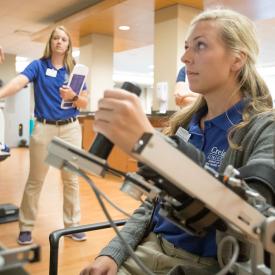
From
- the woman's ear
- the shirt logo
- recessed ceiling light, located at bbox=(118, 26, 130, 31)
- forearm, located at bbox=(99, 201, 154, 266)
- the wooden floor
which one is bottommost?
the wooden floor

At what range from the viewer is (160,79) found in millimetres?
4711

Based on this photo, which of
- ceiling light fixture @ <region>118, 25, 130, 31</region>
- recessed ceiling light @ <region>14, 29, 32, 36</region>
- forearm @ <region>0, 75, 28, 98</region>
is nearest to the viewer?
forearm @ <region>0, 75, 28, 98</region>

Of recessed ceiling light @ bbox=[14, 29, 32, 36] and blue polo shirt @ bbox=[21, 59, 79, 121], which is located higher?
recessed ceiling light @ bbox=[14, 29, 32, 36]

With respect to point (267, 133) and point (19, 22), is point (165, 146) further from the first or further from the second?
point (19, 22)

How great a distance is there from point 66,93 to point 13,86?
0.34 meters

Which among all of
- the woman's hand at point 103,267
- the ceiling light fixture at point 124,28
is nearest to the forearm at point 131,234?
the woman's hand at point 103,267

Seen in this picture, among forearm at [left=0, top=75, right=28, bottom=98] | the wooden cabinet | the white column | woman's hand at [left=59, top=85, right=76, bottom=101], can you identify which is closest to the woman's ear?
woman's hand at [left=59, top=85, right=76, bottom=101]

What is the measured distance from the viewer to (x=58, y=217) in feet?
9.94

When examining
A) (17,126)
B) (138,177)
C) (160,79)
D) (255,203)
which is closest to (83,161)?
(138,177)

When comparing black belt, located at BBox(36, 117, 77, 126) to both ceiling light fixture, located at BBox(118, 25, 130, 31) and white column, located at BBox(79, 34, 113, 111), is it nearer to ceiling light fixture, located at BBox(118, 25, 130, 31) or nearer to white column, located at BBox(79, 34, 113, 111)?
ceiling light fixture, located at BBox(118, 25, 130, 31)

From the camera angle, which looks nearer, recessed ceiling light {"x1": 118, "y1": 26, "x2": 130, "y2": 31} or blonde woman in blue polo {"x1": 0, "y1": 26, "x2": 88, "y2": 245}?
blonde woman in blue polo {"x1": 0, "y1": 26, "x2": 88, "y2": 245}

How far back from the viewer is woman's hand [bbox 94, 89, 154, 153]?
0.49 metres

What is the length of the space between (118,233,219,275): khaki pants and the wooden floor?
0.30 metres

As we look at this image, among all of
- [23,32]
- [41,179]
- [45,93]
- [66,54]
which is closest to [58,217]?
[41,179]
